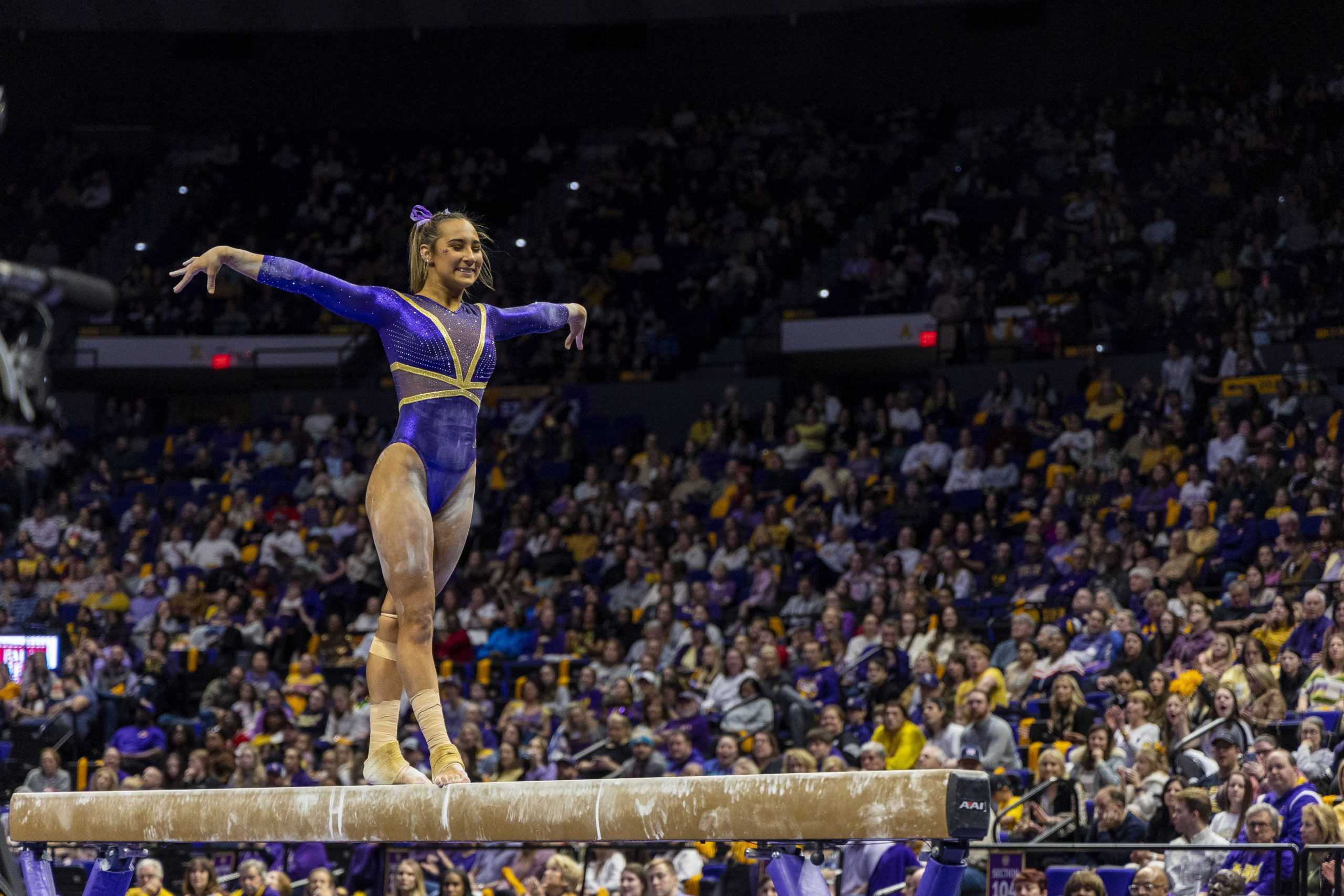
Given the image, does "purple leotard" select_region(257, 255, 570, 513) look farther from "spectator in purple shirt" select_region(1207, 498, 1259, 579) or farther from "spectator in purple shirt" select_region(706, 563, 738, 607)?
"spectator in purple shirt" select_region(706, 563, 738, 607)

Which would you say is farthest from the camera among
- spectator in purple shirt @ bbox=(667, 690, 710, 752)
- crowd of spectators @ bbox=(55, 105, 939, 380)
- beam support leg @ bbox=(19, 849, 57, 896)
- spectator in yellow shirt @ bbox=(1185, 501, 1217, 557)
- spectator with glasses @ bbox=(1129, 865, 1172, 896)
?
crowd of spectators @ bbox=(55, 105, 939, 380)

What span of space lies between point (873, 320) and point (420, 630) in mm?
13906

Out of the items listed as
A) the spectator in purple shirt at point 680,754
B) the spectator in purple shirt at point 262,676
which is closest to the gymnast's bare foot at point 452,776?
the spectator in purple shirt at point 680,754

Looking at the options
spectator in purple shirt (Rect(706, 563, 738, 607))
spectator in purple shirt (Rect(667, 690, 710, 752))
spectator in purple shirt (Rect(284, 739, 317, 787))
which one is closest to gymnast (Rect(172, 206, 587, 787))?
spectator in purple shirt (Rect(667, 690, 710, 752))

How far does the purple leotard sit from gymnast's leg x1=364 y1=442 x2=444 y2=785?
8cm

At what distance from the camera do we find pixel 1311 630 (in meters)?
9.73

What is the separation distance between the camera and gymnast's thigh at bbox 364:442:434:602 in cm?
489

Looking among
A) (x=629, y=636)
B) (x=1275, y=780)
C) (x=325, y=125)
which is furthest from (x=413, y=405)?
(x=325, y=125)

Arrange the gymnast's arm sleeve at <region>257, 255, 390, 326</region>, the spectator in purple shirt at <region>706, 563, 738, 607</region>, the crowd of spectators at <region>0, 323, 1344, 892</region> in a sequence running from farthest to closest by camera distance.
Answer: the spectator in purple shirt at <region>706, 563, 738, 607</region> → the crowd of spectators at <region>0, 323, 1344, 892</region> → the gymnast's arm sleeve at <region>257, 255, 390, 326</region>

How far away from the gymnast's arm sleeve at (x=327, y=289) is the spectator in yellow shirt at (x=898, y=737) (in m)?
5.85

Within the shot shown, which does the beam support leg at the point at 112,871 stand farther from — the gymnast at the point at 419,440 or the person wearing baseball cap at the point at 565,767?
the person wearing baseball cap at the point at 565,767

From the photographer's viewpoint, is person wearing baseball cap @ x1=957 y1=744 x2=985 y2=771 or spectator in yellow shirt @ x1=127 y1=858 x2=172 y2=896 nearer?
spectator in yellow shirt @ x1=127 y1=858 x2=172 y2=896

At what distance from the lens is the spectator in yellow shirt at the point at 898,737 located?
393 inches

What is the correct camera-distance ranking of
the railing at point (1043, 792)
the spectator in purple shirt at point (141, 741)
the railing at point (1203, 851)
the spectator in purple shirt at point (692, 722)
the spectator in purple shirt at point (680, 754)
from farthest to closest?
1. the spectator in purple shirt at point (141, 741)
2. the spectator in purple shirt at point (692, 722)
3. the spectator in purple shirt at point (680, 754)
4. the railing at point (1043, 792)
5. the railing at point (1203, 851)
